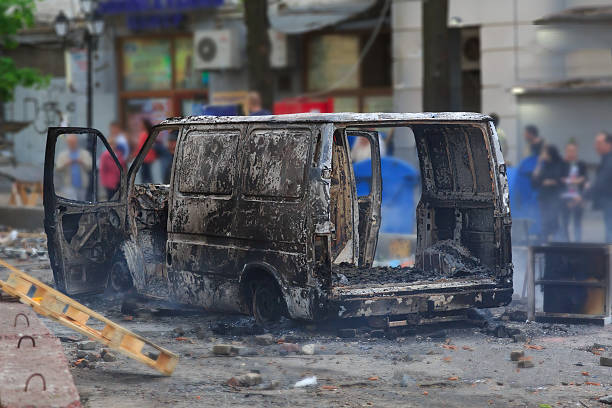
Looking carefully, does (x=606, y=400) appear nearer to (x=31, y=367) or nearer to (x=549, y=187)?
(x=31, y=367)

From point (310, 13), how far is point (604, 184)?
11889 millimetres

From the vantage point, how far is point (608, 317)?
10.7 meters

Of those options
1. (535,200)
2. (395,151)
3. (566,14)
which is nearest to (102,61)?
(395,151)

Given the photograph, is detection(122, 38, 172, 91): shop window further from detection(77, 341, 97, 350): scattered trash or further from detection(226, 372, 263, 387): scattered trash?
detection(226, 372, 263, 387): scattered trash

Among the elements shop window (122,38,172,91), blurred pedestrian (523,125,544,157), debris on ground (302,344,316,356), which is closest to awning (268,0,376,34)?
shop window (122,38,172,91)

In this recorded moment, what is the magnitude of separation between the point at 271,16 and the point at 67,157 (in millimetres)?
7924

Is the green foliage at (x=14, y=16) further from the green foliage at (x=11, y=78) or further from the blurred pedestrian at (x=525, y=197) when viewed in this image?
the blurred pedestrian at (x=525, y=197)

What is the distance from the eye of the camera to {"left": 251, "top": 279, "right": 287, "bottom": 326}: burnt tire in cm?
991

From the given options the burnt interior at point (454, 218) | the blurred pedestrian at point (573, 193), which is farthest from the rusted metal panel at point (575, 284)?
the blurred pedestrian at point (573, 193)

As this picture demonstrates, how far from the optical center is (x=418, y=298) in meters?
9.84

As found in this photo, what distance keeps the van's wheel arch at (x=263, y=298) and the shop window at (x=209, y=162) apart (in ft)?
2.47

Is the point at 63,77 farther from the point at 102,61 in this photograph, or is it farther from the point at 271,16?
the point at 271,16

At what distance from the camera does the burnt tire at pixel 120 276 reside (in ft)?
38.0

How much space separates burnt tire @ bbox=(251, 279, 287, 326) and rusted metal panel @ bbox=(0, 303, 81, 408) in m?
1.89
